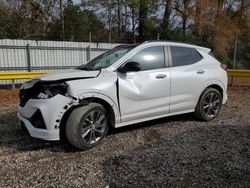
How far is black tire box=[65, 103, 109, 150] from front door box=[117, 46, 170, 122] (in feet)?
1.43

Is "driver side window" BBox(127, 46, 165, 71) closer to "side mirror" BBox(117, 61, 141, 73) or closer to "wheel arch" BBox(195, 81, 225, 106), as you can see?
"side mirror" BBox(117, 61, 141, 73)

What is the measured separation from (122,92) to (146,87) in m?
0.52

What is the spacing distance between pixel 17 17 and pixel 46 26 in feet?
8.22

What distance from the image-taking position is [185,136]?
5.28m

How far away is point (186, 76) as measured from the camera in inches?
229

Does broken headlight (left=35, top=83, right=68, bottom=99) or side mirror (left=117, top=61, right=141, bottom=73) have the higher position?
side mirror (left=117, top=61, right=141, bottom=73)

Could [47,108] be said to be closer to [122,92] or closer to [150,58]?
[122,92]

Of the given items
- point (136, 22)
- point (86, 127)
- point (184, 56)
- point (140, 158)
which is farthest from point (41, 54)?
point (136, 22)

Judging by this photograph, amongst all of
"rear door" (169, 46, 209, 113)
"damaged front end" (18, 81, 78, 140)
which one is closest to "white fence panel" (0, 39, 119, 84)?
"damaged front end" (18, 81, 78, 140)

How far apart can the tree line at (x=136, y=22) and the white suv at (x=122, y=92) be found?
44.6ft

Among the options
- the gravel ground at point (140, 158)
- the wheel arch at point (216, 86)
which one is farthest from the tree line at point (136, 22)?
the gravel ground at point (140, 158)

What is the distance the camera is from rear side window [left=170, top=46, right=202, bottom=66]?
5.81 m

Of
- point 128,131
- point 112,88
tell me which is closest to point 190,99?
point 128,131

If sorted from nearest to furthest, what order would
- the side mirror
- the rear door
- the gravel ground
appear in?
1. the gravel ground
2. the side mirror
3. the rear door
